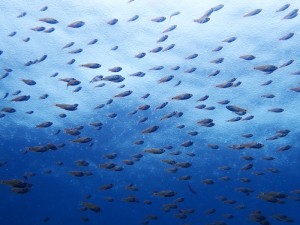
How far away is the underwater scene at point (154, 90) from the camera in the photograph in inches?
525

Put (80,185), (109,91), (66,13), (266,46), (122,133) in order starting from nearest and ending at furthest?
(66,13), (266,46), (109,91), (122,133), (80,185)

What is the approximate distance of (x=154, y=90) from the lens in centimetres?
2366

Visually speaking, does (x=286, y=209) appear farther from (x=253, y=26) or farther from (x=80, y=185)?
(x=253, y=26)

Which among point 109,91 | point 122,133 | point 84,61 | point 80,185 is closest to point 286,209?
point 80,185

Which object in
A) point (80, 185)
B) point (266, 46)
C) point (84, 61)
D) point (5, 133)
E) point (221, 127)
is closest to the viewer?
point (266, 46)

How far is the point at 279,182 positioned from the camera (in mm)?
41188

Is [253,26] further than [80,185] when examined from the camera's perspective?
No

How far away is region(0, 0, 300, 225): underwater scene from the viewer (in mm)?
13336

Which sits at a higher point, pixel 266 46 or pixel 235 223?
pixel 266 46

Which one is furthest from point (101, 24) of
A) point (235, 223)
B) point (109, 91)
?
point (235, 223)

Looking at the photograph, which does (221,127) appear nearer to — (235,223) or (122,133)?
(122,133)

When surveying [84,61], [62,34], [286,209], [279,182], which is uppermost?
[62,34]

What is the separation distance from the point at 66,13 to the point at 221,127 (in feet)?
51.6

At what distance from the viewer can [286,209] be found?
5069 cm
